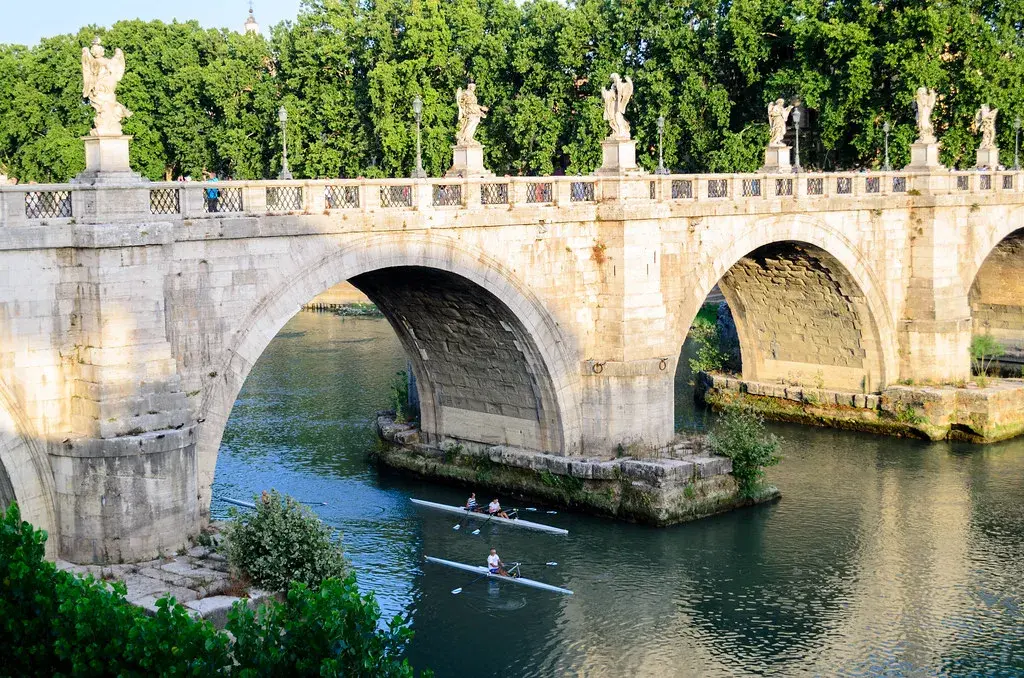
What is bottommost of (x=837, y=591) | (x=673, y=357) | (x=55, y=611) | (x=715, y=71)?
(x=837, y=591)

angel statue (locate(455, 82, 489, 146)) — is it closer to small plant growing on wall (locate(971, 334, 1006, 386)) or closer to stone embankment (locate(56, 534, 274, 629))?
stone embankment (locate(56, 534, 274, 629))

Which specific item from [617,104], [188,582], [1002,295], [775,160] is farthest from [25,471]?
[1002,295]

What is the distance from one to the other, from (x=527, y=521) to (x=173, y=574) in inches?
361

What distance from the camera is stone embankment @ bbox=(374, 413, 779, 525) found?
28016mm

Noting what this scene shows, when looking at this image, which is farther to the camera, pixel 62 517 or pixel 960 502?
pixel 960 502

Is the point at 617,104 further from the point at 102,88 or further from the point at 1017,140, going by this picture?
the point at 1017,140

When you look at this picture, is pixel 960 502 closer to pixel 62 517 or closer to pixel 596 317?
pixel 596 317

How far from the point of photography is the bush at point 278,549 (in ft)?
65.7

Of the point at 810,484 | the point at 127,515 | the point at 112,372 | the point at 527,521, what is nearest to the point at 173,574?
the point at 127,515

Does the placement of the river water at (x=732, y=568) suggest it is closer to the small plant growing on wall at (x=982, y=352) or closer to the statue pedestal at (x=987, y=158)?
the small plant growing on wall at (x=982, y=352)

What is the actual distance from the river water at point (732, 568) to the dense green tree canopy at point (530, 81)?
55.9 feet

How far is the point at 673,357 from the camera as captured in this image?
30.2 m

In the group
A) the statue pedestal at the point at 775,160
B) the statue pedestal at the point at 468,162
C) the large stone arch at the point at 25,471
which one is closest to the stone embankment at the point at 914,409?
the statue pedestal at the point at 775,160

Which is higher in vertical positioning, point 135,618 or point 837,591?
point 135,618
